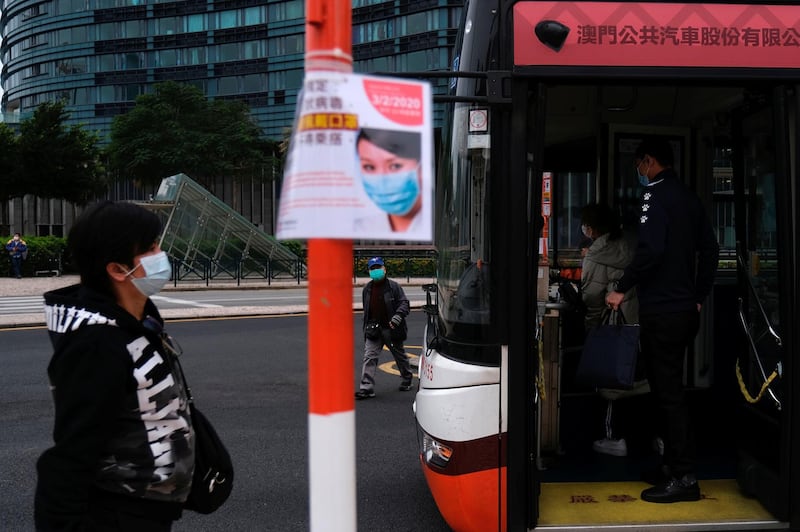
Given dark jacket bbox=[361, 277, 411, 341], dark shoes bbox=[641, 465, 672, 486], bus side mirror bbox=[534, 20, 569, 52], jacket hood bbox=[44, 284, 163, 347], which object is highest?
bus side mirror bbox=[534, 20, 569, 52]

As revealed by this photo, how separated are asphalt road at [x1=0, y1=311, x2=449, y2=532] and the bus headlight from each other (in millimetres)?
863

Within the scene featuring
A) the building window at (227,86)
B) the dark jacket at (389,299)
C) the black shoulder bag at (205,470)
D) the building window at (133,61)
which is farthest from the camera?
the building window at (133,61)

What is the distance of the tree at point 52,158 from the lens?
39375 mm

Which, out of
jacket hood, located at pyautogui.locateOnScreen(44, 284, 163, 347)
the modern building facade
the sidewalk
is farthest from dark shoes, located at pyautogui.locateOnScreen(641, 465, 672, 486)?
the modern building facade

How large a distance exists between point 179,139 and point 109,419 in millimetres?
46745

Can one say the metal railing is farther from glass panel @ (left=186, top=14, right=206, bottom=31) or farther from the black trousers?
glass panel @ (left=186, top=14, right=206, bottom=31)

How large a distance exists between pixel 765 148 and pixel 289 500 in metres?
3.51

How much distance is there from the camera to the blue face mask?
177 centimetres

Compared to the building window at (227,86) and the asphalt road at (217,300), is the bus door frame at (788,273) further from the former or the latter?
the building window at (227,86)

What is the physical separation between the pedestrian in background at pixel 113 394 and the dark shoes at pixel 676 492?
2.55 m

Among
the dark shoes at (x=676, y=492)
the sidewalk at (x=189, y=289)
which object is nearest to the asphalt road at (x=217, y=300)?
the sidewalk at (x=189, y=289)

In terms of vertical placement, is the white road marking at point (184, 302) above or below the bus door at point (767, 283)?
below

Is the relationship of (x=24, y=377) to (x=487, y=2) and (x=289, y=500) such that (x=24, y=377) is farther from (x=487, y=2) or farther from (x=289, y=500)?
(x=487, y=2)

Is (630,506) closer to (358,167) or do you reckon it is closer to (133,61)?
(358,167)
